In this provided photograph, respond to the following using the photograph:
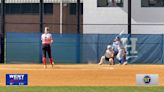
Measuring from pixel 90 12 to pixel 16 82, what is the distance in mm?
20715

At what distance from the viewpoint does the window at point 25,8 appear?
5144 centimetres

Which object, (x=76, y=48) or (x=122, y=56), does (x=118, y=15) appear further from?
(x=122, y=56)

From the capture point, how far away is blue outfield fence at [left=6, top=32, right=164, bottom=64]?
31.3 m

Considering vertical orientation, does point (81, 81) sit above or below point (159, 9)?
below

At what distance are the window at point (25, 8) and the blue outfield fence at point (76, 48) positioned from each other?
63.7ft

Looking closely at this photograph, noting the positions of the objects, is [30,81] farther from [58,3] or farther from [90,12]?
[58,3]

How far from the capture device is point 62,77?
22188 mm

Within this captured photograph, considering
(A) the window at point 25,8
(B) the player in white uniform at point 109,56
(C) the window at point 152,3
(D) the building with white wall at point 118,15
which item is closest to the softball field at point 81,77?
(B) the player in white uniform at point 109,56

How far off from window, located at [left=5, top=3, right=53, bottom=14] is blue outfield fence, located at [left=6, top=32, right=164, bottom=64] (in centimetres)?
1941

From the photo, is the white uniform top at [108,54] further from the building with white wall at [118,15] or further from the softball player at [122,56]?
the building with white wall at [118,15]

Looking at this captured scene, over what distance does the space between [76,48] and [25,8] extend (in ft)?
71.8

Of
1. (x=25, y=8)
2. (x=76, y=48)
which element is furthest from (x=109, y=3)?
(x=25, y=8)

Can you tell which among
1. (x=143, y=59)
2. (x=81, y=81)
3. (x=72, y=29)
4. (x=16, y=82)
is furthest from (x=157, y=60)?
(x=72, y=29)

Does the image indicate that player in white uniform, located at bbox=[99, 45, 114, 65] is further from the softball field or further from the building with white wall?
the building with white wall
